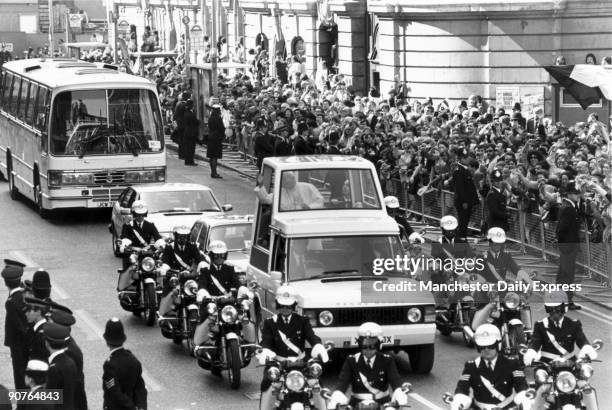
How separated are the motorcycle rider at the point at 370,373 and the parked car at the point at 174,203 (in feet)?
38.3

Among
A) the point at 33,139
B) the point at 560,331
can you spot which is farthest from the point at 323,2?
the point at 560,331

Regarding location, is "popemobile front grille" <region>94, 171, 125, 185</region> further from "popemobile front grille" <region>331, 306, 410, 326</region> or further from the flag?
"popemobile front grille" <region>331, 306, 410, 326</region>

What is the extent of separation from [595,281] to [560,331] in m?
7.94

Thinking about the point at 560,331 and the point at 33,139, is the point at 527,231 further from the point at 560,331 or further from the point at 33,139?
the point at 33,139

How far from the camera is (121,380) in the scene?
512 inches

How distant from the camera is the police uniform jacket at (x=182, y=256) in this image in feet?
64.7

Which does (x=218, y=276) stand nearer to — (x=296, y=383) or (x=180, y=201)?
(x=296, y=383)

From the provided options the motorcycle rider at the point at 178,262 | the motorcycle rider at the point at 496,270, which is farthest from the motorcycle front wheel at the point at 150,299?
the motorcycle rider at the point at 496,270

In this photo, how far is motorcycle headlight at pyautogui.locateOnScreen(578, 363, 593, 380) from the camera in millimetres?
13734

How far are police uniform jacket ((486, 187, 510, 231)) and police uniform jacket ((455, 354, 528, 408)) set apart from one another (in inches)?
430

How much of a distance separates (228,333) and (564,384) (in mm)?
5025

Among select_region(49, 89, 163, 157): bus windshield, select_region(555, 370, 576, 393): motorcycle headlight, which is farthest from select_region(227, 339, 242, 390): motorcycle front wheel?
select_region(49, 89, 163, 157): bus windshield

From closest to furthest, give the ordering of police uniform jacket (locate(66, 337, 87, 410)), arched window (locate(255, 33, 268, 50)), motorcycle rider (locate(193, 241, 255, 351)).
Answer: police uniform jacket (locate(66, 337, 87, 410)) < motorcycle rider (locate(193, 241, 255, 351)) < arched window (locate(255, 33, 268, 50))

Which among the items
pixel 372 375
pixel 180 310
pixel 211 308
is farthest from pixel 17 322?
pixel 372 375
